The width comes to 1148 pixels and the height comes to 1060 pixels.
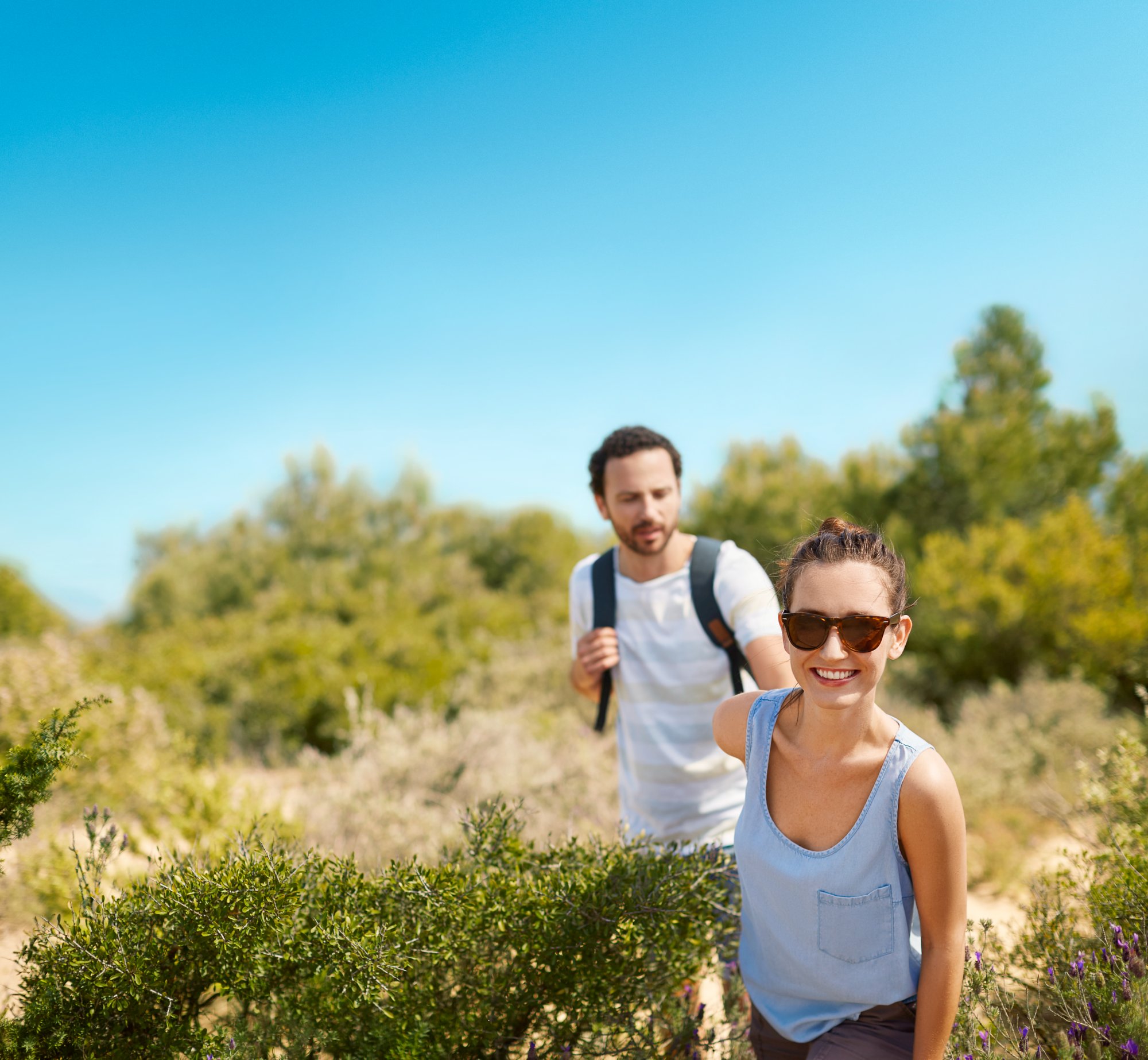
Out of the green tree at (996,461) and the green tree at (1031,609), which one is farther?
the green tree at (996,461)

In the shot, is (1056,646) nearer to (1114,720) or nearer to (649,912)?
(1114,720)

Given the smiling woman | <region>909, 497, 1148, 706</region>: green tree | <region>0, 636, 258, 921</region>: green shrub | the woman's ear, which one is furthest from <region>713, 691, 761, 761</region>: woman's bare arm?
<region>909, 497, 1148, 706</region>: green tree

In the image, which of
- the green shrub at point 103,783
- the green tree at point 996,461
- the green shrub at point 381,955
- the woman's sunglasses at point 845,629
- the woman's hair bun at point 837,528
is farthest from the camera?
the green tree at point 996,461

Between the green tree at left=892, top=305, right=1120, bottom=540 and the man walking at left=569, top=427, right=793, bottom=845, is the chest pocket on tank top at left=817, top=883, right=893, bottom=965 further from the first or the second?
the green tree at left=892, top=305, right=1120, bottom=540

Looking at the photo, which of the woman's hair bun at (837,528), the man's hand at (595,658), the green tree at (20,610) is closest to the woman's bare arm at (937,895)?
the woman's hair bun at (837,528)

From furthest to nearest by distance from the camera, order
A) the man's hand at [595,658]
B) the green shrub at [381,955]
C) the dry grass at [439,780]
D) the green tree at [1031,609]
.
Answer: the green tree at [1031,609], the dry grass at [439,780], the man's hand at [595,658], the green shrub at [381,955]

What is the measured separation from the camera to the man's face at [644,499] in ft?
8.59

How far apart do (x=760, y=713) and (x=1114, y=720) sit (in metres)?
6.32

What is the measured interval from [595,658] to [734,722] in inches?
29.9

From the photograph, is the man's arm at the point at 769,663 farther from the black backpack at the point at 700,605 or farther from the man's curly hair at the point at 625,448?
the man's curly hair at the point at 625,448

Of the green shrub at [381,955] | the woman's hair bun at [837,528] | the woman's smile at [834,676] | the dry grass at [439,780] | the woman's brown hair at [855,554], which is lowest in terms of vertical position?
the dry grass at [439,780]

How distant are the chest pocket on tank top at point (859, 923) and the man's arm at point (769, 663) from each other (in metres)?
0.67

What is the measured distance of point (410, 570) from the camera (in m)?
20.6

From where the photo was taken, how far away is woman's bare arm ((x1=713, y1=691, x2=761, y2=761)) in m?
1.90
